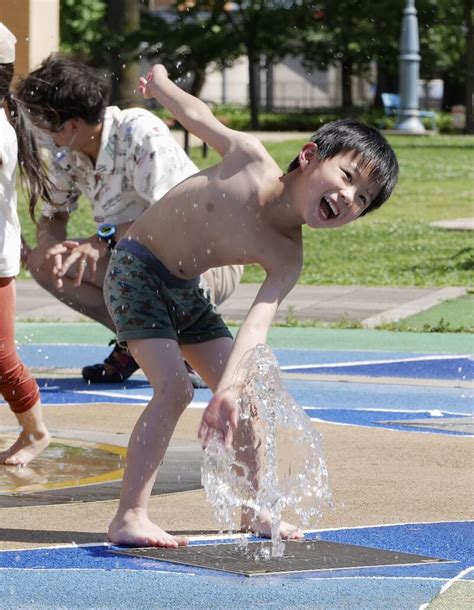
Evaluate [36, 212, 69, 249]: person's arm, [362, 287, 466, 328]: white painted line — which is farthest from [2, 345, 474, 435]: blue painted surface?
[362, 287, 466, 328]: white painted line

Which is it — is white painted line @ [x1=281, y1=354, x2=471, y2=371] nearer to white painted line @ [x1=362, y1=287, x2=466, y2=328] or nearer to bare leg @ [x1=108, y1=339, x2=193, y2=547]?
white painted line @ [x1=362, y1=287, x2=466, y2=328]

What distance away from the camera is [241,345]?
4.37 meters

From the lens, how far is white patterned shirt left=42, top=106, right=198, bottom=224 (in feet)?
23.2

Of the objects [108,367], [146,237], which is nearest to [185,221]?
[146,237]

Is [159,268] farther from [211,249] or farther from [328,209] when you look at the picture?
[328,209]

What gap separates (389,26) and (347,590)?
42.8 m

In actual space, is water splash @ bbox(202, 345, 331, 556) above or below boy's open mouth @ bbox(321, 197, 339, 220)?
below

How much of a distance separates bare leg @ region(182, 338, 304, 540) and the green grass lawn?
844 centimetres

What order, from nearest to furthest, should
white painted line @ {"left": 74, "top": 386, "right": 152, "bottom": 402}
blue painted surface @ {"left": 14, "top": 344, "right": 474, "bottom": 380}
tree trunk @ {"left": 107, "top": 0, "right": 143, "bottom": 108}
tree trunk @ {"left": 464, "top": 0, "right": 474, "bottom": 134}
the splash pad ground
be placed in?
the splash pad ground → white painted line @ {"left": 74, "top": 386, "right": 152, "bottom": 402} → blue painted surface @ {"left": 14, "top": 344, "right": 474, "bottom": 380} → tree trunk @ {"left": 107, "top": 0, "right": 143, "bottom": 108} → tree trunk @ {"left": 464, "top": 0, "right": 474, "bottom": 134}

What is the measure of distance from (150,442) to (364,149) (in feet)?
3.65

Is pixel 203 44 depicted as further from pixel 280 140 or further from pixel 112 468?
pixel 112 468

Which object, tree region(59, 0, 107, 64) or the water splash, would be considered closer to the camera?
the water splash

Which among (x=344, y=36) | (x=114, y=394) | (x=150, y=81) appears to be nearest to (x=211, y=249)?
(x=150, y=81)

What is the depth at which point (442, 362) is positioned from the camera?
886 centimetres
